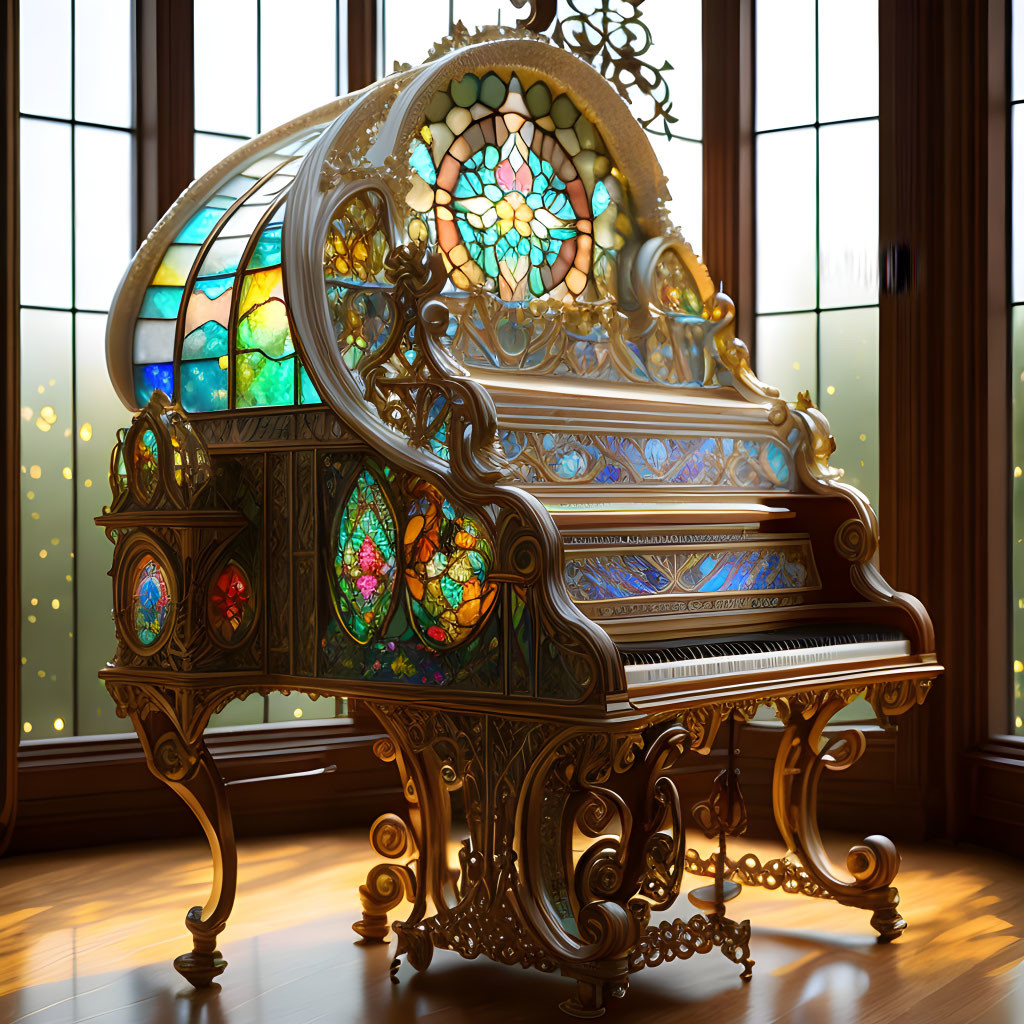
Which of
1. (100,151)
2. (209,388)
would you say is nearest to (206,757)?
(209,388)

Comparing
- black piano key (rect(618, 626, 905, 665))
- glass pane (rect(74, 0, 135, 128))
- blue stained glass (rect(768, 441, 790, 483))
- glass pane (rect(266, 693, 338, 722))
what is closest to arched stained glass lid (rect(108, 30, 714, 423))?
blue stained glass (rect(768, 441, 790, 483))

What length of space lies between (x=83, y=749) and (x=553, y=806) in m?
2.39

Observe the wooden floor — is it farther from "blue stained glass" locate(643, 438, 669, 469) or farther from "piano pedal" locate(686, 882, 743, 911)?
"blue stained glass" locate(643, 438, 669, 469)

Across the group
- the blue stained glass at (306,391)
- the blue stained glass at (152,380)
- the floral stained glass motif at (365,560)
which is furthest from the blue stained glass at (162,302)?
the floral stained glass motif at (365,560)

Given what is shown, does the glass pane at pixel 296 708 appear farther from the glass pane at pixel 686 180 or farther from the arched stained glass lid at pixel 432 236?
the glass pane at pixel 686 180

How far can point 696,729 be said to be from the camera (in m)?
3.77

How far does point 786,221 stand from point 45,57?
290cm

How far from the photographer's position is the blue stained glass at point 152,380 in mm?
4145

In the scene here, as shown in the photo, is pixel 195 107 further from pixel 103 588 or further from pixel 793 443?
pixel 793 443

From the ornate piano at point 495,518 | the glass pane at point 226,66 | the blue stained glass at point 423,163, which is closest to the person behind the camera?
the ornate piano at point 495,518

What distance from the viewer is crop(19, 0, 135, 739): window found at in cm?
529

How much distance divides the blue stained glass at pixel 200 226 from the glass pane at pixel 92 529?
1.22 metres

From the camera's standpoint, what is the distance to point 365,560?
11.9 feet

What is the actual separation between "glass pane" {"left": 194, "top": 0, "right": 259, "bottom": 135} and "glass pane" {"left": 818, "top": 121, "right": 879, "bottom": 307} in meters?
2.26
